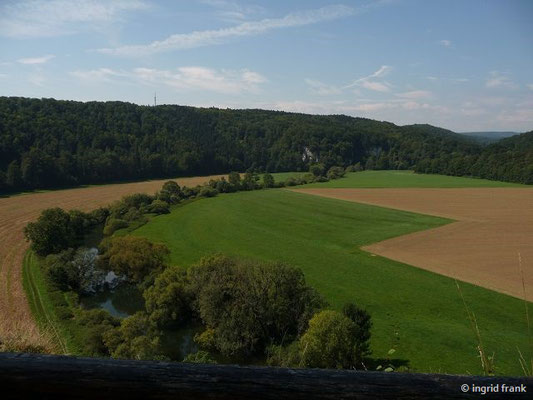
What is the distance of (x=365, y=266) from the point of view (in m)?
38.2

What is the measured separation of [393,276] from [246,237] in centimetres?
1966

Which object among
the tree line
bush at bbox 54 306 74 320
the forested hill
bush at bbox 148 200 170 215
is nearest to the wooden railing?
the tree line

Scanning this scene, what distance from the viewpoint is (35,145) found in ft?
292

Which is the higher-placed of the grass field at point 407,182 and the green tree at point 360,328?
the grass field at point 407,182

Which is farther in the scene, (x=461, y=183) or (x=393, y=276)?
(x=461, y=183)

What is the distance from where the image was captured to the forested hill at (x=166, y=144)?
284ft

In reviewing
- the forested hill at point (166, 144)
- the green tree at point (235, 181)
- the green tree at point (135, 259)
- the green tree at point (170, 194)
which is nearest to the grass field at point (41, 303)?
the green tree at point (135, 259)

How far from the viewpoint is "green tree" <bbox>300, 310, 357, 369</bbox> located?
19.6 meters

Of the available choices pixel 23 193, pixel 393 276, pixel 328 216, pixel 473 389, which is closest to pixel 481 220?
pixel 328 216

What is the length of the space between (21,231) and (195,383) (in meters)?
53.6

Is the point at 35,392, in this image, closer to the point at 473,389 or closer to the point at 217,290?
the point at 473,389

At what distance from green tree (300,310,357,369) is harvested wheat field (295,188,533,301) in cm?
708

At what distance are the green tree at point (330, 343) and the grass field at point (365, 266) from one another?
338cm

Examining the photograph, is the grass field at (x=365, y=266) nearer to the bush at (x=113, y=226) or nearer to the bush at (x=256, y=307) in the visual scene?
the bush at (x=113, y=226)
